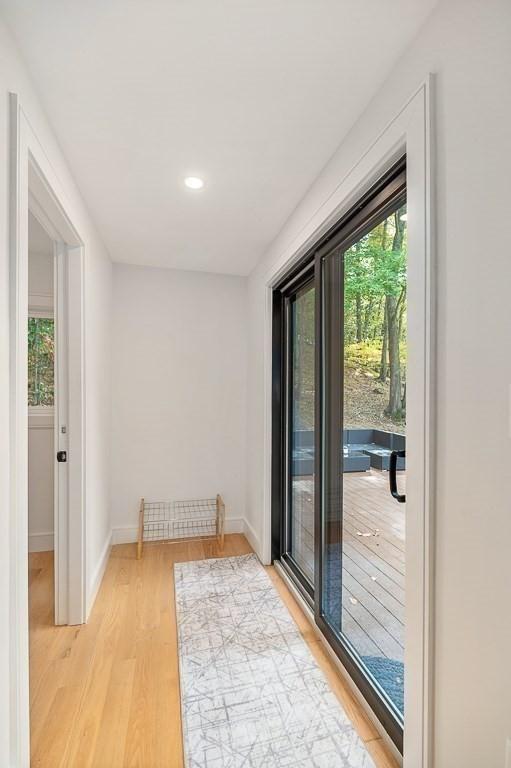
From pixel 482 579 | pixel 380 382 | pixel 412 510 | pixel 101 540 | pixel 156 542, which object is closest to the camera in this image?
pixel 482 579

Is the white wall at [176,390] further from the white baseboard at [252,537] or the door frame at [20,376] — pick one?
the door frame at [20,376]

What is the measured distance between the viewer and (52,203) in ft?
5.31

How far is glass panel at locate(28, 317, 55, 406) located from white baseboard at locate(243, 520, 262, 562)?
1.99 meters

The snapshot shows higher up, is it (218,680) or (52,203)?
(52,203)

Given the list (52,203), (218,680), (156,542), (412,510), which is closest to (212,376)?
(156,542)

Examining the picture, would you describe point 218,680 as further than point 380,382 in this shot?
Yes

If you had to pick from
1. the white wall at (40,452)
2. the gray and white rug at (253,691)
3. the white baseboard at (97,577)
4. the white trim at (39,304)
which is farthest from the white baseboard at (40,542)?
the white trim at (39,304)

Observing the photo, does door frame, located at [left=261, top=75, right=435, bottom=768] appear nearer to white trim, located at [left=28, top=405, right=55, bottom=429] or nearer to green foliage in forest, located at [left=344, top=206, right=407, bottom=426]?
green foliage in forest, located at [left=344, top=206, right=407, bottom=426]

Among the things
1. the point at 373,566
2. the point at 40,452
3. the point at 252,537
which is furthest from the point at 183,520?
the point at 373,566

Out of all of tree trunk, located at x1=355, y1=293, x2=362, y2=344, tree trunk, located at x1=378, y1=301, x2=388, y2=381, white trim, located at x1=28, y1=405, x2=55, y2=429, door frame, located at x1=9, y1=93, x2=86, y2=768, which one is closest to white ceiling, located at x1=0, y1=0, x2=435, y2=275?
door frame, located at x1=9, y1=93, x2=86, y2=768

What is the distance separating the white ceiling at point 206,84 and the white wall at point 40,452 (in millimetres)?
1213

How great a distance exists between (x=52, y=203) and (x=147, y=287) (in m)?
1.66

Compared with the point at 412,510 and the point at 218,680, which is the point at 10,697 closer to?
the point at 218,680

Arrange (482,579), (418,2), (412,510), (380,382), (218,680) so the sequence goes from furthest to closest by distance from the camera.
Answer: (218,680) < (380,382) < (412,510) < (418,2) < (482,579)
